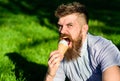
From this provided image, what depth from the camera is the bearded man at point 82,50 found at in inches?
181

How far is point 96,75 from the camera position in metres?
4.91

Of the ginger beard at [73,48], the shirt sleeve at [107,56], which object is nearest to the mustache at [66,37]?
the ginger beard at [73,48]

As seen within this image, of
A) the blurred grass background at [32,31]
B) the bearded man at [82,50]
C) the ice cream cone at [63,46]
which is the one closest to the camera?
the bearded man at [82,50]

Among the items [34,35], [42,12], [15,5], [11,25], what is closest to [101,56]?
[34,35]

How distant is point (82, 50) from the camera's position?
4891 mm

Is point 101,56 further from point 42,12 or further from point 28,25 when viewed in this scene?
point 42,12

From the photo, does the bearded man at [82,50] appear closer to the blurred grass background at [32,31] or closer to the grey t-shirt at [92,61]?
the grey t-shirt at [92,61]

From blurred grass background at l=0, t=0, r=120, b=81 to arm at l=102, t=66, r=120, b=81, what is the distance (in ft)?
6.67

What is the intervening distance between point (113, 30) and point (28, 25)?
2.06 meters

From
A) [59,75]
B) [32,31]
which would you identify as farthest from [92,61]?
[32,31]

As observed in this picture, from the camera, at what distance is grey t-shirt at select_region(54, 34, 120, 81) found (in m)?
4.60

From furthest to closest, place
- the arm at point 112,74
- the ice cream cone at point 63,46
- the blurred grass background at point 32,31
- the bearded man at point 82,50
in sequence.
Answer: the blurred grass background at point 32,31 < the ice cream cone at point 63,46 < the bearded man at point 82,50 < the arm at point 112,74

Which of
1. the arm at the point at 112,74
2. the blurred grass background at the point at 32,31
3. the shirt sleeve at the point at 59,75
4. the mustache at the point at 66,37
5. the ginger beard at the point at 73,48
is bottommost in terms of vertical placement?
the blurred grass background at the point at 32,31

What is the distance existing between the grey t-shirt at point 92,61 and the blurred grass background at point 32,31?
53.5 inches
